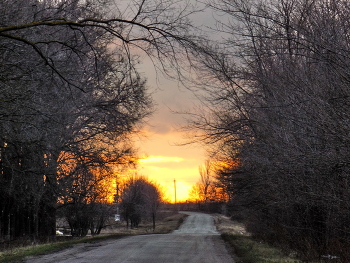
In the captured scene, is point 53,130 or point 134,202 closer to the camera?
point 53,130

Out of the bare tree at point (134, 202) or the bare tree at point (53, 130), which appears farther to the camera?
the bare tree at point (134, 202)

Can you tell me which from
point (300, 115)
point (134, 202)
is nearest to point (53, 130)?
point (300, 115)

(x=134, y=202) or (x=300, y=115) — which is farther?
(x=134, y=202)

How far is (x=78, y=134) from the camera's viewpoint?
78.2 feet

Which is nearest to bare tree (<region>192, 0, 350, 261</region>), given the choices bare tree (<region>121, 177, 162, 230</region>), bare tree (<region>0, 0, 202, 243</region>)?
bare tree (<region>0, 0, 202, 243</region>)

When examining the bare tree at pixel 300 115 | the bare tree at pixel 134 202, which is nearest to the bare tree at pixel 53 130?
the bare tree at pixel 300 115

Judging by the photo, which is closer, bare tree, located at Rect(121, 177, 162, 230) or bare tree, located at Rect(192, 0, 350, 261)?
bare tree, located at Rect(192, 0, 350, 261)

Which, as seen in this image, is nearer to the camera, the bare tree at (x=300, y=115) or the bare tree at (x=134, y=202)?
the bare tree at (x=300, y=115)

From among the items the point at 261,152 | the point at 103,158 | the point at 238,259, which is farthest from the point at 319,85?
the point at 103,158

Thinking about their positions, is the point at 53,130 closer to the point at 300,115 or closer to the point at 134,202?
the point at 300,115

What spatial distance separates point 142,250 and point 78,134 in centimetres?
1029

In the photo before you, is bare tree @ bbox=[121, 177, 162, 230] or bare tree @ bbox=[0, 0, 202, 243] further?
bare tree @ bbox=[121, 177, 162, 230]

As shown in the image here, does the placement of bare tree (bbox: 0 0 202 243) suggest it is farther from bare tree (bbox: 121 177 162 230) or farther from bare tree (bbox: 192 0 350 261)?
bare tree (bbox: 121 177 162 230)

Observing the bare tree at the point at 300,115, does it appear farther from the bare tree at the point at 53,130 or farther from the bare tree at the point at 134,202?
the bare tree at the point at 134,202
